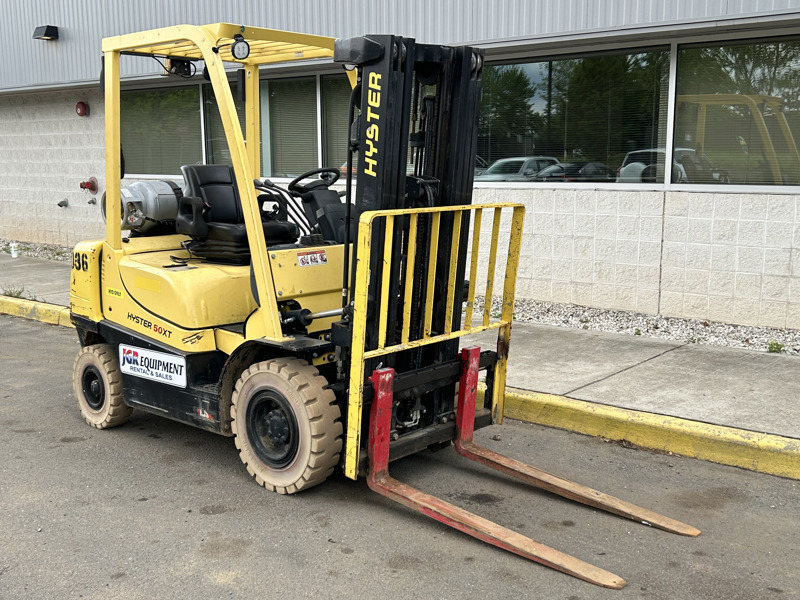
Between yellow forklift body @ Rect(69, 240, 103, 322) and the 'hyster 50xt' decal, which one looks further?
yellow forklift body @ Rect(69, 240, 103, 322)

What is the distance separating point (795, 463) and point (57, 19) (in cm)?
1296

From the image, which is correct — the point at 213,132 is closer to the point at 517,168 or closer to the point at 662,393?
the point at 517,168

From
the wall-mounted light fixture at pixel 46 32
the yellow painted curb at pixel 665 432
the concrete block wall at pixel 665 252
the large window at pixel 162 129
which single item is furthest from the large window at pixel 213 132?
the yellow painted curb at pixel 665 432

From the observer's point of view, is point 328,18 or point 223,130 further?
point 223,130

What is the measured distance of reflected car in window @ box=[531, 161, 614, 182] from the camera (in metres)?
8.91

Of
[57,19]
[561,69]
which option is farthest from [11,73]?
[561,69]

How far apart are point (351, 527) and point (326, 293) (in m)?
1.47

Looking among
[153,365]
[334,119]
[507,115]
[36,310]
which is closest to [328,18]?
[334,119]

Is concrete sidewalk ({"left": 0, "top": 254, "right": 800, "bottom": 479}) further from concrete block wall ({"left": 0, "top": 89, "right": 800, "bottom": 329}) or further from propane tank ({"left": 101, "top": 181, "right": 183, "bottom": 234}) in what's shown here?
propane tank ({"left": 101, "top": 181, "right": 183, "bottom": 234})

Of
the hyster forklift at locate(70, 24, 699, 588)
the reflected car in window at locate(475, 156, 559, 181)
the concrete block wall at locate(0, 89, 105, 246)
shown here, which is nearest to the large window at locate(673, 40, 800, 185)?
the reflected car in window at locate(475, 156, 559, 181)

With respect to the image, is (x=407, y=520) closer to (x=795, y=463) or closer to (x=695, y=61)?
(x=795, y=463)

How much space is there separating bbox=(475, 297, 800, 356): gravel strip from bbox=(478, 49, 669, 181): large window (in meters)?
1.43

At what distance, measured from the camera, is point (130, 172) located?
14305 mm

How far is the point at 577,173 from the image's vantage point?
9.09m
